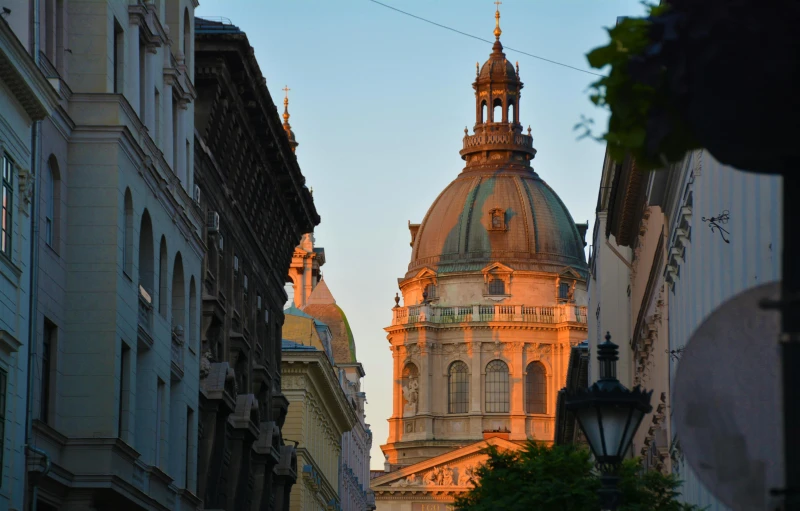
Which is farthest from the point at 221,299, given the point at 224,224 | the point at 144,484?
the point at 144,484

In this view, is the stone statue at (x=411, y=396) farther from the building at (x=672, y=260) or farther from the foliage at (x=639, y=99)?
the foliage at (x=639, y=99)

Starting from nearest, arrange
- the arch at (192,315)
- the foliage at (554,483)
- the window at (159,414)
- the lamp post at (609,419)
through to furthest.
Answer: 1. the lamp post at (609,419)
2. the foliage at (554,483)
3. the window at (159,414)
4. the arch at (192,315)

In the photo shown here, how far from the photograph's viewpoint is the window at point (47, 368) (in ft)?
84.8

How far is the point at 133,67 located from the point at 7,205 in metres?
7.53

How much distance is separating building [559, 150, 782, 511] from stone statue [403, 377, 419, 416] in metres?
89.2

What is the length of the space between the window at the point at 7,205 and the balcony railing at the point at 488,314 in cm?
13054

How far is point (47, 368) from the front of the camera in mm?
26312

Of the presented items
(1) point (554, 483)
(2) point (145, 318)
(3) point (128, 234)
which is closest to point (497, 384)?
(1) point (554, 483)

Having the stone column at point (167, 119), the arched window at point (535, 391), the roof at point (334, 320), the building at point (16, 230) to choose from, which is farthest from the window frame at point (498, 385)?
the building at point (16, 230)

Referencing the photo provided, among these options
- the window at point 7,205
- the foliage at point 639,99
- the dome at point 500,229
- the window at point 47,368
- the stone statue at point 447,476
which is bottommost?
the foliage at point 639,99

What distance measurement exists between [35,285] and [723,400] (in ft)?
60.7

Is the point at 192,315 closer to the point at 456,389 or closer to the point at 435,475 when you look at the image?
the point at 435,475

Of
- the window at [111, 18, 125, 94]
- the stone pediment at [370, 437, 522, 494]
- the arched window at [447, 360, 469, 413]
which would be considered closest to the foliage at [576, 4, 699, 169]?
the window at [111, 18, 125, 94]

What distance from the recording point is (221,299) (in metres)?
42.6
